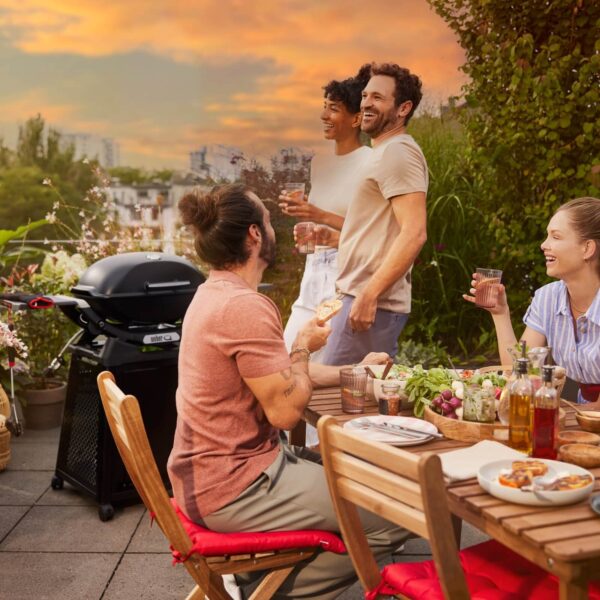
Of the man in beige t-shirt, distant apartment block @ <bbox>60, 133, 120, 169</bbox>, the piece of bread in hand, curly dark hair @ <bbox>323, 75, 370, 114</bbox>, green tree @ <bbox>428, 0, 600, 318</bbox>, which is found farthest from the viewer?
distant apartment block @ <bbox>60, 133, 120, 169</bbox>

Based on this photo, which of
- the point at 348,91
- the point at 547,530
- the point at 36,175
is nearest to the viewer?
the point at 547,530

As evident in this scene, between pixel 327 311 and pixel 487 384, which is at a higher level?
pixel 327 311

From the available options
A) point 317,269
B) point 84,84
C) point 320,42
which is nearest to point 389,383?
point 317,269

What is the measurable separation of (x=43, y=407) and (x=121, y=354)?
1.60 metres

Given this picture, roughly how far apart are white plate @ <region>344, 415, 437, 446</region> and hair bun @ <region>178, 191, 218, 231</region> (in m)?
0.69

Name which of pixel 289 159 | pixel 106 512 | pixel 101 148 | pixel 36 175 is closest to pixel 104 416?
pixel 106 512

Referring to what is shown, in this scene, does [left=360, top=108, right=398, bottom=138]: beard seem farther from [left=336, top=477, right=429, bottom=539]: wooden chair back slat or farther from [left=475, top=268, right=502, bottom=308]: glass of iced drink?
[left=336, top=477, right=429, bottom=539]: wooden chair back slat

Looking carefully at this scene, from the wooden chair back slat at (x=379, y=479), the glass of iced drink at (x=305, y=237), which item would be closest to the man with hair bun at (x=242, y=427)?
the wooden chair back slat at (x=379, y=479)

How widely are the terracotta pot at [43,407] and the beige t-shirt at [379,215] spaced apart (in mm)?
2444

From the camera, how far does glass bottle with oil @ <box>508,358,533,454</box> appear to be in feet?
6.76

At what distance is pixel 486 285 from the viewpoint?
270 cm

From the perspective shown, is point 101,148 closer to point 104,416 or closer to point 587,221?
point 104,416

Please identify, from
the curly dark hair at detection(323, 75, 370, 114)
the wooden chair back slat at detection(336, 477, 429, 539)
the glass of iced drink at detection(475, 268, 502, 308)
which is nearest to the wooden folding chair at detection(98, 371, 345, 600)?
the wooden chair back slat at detection(336, 477, 429, 539)

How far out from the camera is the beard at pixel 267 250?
2398 mm
